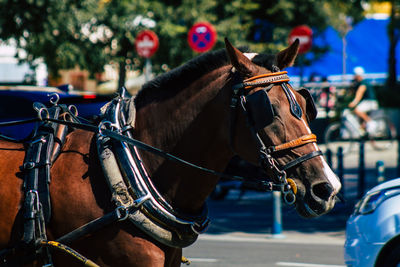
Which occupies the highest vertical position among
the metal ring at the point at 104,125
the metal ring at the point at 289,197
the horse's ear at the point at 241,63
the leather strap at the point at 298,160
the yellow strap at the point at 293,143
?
the horse's ear at the point at 241,63

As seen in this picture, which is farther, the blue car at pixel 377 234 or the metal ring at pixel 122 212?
the blue car at pixel 377 234

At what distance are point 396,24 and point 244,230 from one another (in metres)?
14.2

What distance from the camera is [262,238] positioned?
920 centimetres

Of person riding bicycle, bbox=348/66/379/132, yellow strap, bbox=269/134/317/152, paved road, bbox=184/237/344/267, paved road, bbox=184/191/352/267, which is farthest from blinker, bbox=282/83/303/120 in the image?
person riding bicycle, bbox=348/66/379/132

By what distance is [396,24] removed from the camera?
2158cm

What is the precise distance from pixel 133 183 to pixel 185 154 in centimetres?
34

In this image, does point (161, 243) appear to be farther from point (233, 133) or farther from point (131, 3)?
point (131, 3)

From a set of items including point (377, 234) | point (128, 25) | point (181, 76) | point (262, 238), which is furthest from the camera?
point (128, 25)

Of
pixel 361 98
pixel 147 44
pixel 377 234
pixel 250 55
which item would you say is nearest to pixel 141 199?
pixel 250 55

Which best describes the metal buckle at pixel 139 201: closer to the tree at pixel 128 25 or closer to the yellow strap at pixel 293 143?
the yellow strap at pixel 293 143

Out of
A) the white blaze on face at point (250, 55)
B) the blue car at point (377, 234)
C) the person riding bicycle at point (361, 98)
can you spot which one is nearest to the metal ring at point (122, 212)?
the white blaze on face at point (250, 55)

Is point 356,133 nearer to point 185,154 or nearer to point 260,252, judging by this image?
point 260,252

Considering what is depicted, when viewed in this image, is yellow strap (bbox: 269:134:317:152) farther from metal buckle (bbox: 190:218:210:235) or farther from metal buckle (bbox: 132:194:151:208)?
metal buckle (bbox: 132:194:151:208)

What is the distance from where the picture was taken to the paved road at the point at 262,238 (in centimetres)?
768
